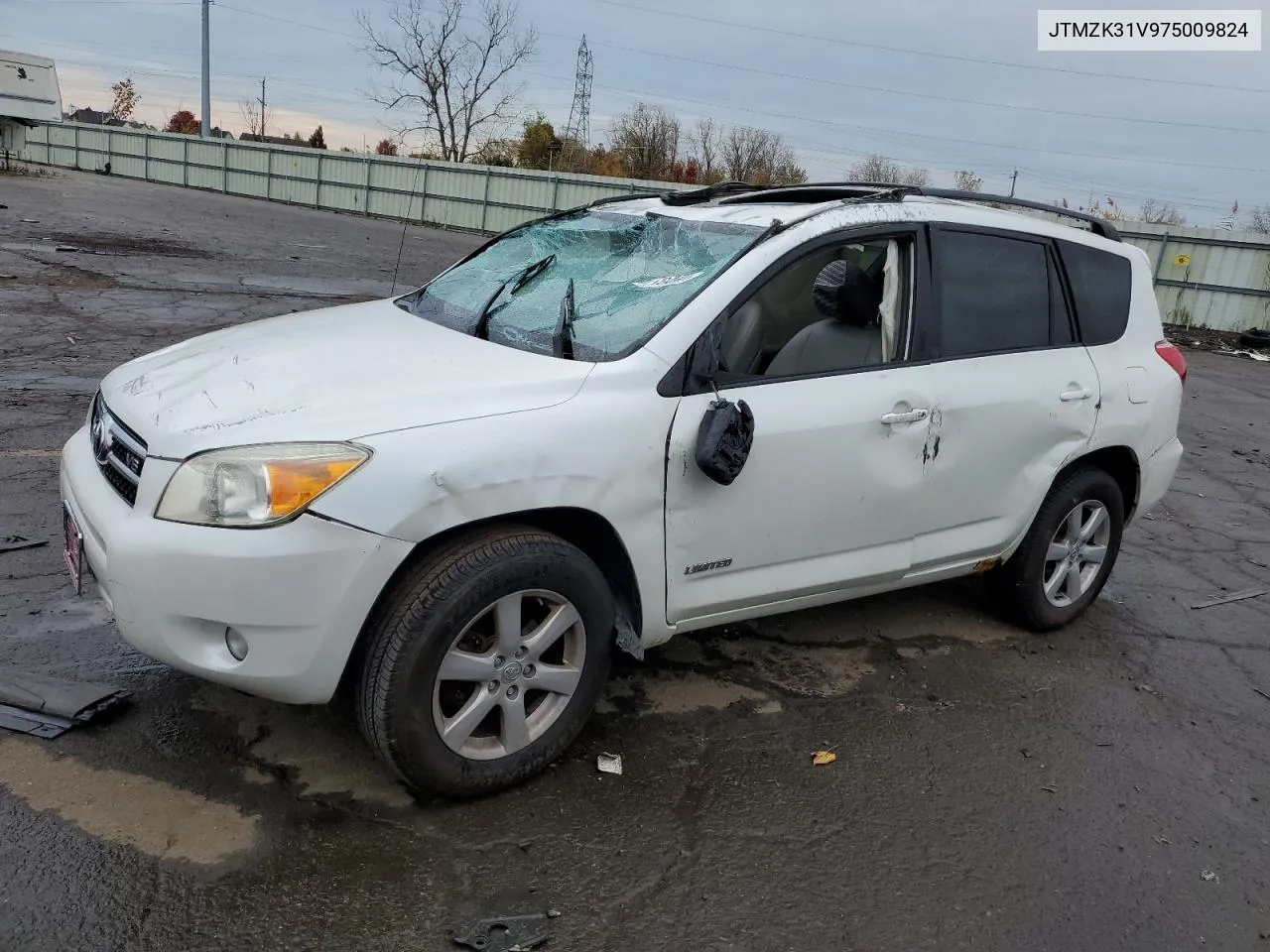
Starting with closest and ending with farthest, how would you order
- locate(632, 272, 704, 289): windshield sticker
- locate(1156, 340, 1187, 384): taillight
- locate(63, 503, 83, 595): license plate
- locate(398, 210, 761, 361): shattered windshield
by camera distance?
locate(63, 503, 83, 595): license plate < locate(398, 210, 761, 361): shattered windshield < locate(632, 272, 704, 289): windshield sticker < locate(1156, 340, 1187, 384): taillight

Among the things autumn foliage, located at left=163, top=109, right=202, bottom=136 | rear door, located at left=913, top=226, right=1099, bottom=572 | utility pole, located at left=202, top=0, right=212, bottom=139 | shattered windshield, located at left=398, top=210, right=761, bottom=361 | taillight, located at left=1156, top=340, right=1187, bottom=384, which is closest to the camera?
shattered windshield, located at left=398, top=210, right=761, bottom=361

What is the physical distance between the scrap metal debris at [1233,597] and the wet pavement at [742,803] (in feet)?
0.45

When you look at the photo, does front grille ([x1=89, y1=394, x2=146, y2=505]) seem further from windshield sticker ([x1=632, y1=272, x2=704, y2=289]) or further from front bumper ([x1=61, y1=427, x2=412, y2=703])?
windshield sticker ([x1=632, y1=272, x2=704, y2=289])

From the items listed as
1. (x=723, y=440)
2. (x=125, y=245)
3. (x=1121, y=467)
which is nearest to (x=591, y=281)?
(x=723, y=440)

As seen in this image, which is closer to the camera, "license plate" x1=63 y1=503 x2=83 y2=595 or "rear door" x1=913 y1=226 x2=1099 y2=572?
"license plate" x1=63 y1=503 x2=83 y2=595

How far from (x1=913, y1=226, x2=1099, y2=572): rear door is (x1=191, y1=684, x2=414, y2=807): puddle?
211cm

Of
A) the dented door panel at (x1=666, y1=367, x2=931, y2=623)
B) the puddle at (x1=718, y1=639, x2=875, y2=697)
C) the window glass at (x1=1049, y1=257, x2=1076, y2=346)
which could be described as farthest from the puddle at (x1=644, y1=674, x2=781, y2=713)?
the window glass at (x1=1049, y1=257, x2=1076, y2=346)

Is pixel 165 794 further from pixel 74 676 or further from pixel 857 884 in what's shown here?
pixel 857 884

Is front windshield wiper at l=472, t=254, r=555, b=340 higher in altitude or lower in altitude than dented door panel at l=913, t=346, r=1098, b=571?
higher

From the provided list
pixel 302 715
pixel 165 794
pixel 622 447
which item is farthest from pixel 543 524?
pixel 165 794

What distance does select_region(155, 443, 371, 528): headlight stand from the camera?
2543 mm

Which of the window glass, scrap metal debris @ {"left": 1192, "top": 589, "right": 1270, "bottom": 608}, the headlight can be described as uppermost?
the window glass

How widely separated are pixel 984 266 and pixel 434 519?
254cm

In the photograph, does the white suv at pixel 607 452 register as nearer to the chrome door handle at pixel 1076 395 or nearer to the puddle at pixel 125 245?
the chrome door handle at pixel 1076 395
